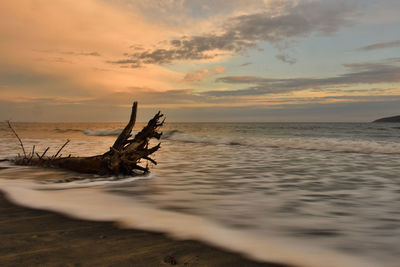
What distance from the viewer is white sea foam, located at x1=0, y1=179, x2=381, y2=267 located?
Result: 2709mm

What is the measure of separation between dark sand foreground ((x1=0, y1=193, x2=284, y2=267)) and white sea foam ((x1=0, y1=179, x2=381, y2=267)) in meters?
0.21

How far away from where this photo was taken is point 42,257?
2389 millimetres

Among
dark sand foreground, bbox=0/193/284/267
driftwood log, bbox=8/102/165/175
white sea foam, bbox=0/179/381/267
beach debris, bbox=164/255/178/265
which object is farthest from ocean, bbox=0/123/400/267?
beach debris, bbox=164/255/178/265

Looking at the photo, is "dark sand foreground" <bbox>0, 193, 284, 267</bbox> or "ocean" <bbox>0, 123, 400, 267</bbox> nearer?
"dark sand foreground" <bbox>0, 193, 284, 267</bbox>

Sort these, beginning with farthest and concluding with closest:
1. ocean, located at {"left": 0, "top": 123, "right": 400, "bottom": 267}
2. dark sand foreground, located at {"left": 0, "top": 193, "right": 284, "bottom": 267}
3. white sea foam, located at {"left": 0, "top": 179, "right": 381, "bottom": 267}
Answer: ocean, located at {"left": 0, "top": 123, "right": 400, "bottom": 267}
white sea foam, located at {"left": 0, "top": 179, "right": 381, "bottom": 267}
dark sand foreground, located at {"left": 0, "top": 193, "right": 284, "bottom": 267}

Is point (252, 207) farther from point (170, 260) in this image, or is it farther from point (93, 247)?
point (93, 247)

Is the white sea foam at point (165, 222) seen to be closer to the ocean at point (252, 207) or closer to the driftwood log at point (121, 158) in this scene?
the ocean at point (252, 207)

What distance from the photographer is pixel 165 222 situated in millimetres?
3607

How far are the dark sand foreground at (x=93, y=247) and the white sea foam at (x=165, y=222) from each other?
0.21 metres

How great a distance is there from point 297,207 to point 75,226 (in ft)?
11.1

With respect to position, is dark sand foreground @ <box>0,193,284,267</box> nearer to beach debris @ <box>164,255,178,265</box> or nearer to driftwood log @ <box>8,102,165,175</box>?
beach debris @ <box>164,255,178,265</box>

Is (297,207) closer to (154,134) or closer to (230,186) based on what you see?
(230,186)

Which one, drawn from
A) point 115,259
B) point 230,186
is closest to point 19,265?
point 115,259

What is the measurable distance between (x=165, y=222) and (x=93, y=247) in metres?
1.11
